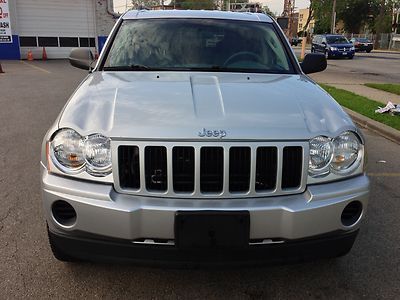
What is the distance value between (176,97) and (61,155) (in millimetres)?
806

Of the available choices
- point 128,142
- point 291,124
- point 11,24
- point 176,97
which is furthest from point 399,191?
point 11,24

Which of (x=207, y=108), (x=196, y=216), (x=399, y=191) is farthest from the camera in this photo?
(x=399, y=191)

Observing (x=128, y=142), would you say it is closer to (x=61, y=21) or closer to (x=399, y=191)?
(x=399, y=191)

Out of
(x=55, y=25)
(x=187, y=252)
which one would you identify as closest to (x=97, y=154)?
(x=187, y=252)

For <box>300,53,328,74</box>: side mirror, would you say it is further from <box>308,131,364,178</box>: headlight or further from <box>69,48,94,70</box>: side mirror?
<box>69,48,94,70</box>: side mirror

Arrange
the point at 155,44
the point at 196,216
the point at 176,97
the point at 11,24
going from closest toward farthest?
the point at 196,216
the point at 176,97
the point at 155,44
the point at 11,24

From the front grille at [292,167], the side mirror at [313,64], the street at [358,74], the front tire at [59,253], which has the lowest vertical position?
the street at [358,74]

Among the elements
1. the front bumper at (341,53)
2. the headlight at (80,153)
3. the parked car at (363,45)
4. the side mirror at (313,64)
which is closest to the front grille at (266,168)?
the headlight at (80,153)

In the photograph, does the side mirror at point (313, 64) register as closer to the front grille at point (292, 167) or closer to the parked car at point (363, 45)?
the front grille at point (292, 167)

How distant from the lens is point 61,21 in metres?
25.2

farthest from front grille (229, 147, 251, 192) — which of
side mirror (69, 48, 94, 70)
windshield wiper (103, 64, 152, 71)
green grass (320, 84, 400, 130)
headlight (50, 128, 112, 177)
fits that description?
green grass (320, 84, 400, 130)

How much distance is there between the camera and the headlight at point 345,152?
2.68 meters

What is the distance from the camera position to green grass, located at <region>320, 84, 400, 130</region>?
8125 mm

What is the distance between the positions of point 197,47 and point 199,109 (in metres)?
1.44
